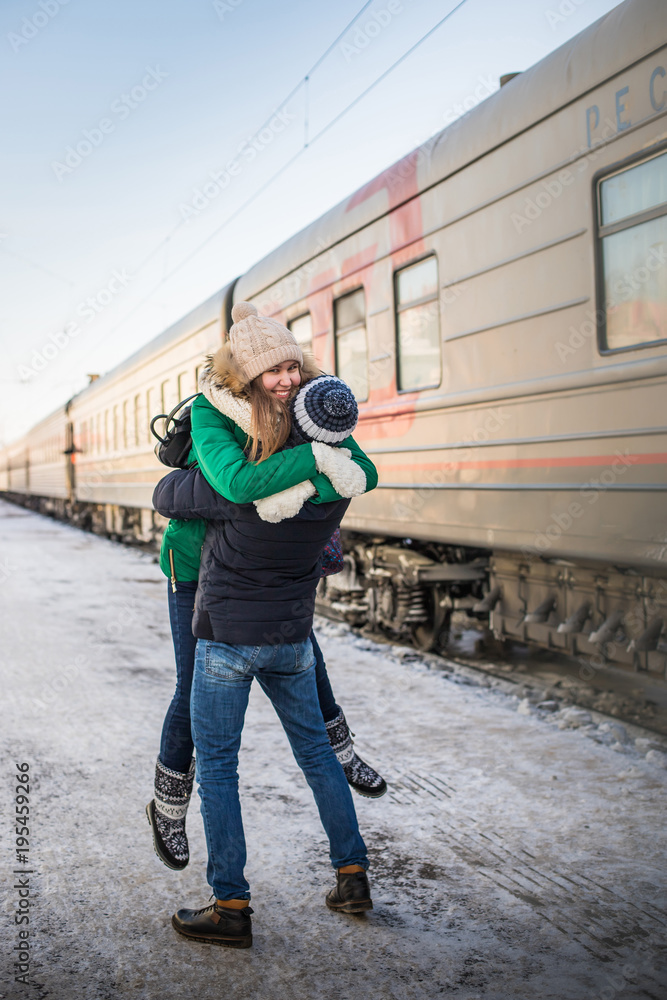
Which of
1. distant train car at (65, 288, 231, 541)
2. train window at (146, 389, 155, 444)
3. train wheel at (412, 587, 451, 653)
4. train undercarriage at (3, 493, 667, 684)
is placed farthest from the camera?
train window at (146, 389, 155, 444)

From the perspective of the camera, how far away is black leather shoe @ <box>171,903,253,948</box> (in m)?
2.41

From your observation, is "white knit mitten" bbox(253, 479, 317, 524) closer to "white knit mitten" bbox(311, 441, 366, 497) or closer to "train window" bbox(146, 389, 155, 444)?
"white knit mitten" bbox(311, 441, 366, 497)

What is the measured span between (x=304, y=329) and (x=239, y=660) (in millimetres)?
5728

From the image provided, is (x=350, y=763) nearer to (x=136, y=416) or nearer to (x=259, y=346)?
(x=259, y=346)

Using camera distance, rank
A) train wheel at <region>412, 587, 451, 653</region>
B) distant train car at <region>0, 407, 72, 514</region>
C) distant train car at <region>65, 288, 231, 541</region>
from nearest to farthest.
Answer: train wheel at <region>412, 587, 451, 653</region> < distant train car at <region>65, 288, 231, 541</region> < distant train car at <region>0, 407, 72, 514</region>

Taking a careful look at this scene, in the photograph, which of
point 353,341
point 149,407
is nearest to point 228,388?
point 353,341

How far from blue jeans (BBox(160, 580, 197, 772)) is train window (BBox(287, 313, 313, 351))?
516 cm

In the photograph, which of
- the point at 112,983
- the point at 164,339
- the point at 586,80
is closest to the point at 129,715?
the point at 112,983

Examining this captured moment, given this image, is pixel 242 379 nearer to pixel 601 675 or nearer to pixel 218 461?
pixel 218 461

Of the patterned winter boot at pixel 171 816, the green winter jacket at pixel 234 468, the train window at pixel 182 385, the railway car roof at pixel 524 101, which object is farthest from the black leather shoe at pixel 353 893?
the train window at pixel 182 385

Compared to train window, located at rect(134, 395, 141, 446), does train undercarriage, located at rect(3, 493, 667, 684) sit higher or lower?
lower

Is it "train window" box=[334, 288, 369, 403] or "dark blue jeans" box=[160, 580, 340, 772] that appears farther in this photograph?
"train window" box=[334, 288, 369, 403]

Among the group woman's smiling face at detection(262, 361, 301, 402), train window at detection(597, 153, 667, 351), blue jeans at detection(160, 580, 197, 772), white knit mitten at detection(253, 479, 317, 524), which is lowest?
blue jeans at detection(160, 580, 197, 772)

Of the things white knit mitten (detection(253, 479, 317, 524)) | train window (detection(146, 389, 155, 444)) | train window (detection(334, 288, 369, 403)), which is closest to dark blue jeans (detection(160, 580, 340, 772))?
white knit mitten (detection(253, 479, 317, 524))
